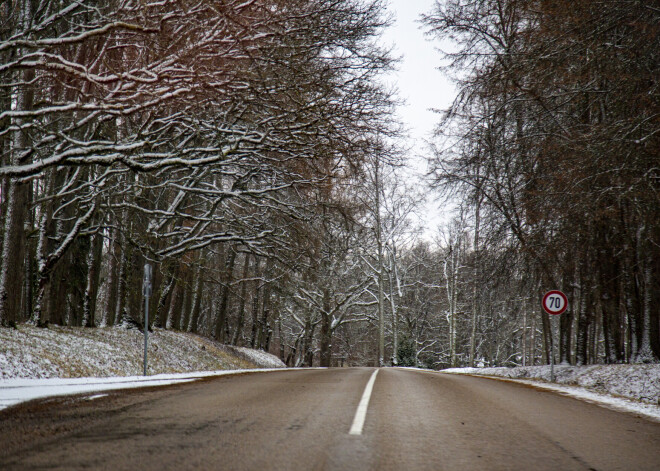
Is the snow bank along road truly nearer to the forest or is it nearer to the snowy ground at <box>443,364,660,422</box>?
the snowy ground at <box>443,364,660,422</box>

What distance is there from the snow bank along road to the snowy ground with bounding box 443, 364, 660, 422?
139 cm

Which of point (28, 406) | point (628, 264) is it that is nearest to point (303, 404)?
point (28, 406)

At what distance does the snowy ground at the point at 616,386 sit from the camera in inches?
380

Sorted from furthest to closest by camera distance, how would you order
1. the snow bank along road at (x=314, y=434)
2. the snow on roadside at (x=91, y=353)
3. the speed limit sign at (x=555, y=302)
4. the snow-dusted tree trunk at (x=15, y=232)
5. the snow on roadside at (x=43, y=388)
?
the speed limit sign at (x=555, y=302) → the snow-dusted tree trunk at (x=15, y=232) → the snow on roadside at (x=91, y=353) → the snow on roadside at (x=43, y=388) → the snow bank along road at (x=314, y=434)

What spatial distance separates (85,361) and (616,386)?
12.5m

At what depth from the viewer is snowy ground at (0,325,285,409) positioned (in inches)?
384

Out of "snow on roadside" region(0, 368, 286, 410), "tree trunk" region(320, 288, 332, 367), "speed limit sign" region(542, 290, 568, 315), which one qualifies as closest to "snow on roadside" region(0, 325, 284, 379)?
"snow on roadside" region(0, 368, 286, 410)

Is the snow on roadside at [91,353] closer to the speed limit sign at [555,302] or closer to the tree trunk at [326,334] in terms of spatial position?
the speed limit sign at [555,302]

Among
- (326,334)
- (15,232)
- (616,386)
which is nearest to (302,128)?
(15,232)

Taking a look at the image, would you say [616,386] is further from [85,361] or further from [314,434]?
[85,361]

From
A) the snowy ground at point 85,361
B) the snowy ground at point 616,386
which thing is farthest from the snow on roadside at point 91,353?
the snowy ground at point 616,386

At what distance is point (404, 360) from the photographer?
116 ft

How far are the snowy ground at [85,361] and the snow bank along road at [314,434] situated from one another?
179 centimetres

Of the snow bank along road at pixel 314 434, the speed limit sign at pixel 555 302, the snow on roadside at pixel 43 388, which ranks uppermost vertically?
the speed limit sign at pixel 555 302
